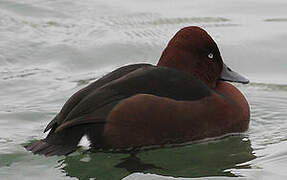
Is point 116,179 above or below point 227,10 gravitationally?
below

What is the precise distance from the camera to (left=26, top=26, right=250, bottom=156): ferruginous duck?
17.9ft

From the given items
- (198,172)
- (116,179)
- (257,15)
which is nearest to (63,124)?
(116,179)

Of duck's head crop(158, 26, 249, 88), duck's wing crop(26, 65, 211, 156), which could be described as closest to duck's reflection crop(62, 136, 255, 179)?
duck's wing crop(26, 65, 211, 156)

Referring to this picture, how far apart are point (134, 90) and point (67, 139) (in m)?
0.53

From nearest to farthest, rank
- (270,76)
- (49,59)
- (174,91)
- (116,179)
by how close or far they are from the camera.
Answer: (116,179) → (174,91) → (270,76) → (49,59)

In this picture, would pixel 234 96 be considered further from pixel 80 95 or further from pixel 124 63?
pixel 124 63

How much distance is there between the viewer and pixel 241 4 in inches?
399

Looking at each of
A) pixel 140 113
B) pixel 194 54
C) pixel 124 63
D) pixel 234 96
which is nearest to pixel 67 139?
pixel 140 113

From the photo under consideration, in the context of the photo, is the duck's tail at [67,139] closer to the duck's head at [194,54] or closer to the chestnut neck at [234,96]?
the duck's head at [194,54]

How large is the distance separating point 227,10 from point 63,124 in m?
4.87

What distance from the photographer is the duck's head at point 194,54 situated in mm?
5938

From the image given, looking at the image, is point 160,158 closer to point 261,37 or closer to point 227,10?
point 261,37

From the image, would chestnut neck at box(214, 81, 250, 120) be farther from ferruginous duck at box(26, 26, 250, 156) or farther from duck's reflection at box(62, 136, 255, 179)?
duck's reflection at box(62, 136, 255, 179)

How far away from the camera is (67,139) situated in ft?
18.1
